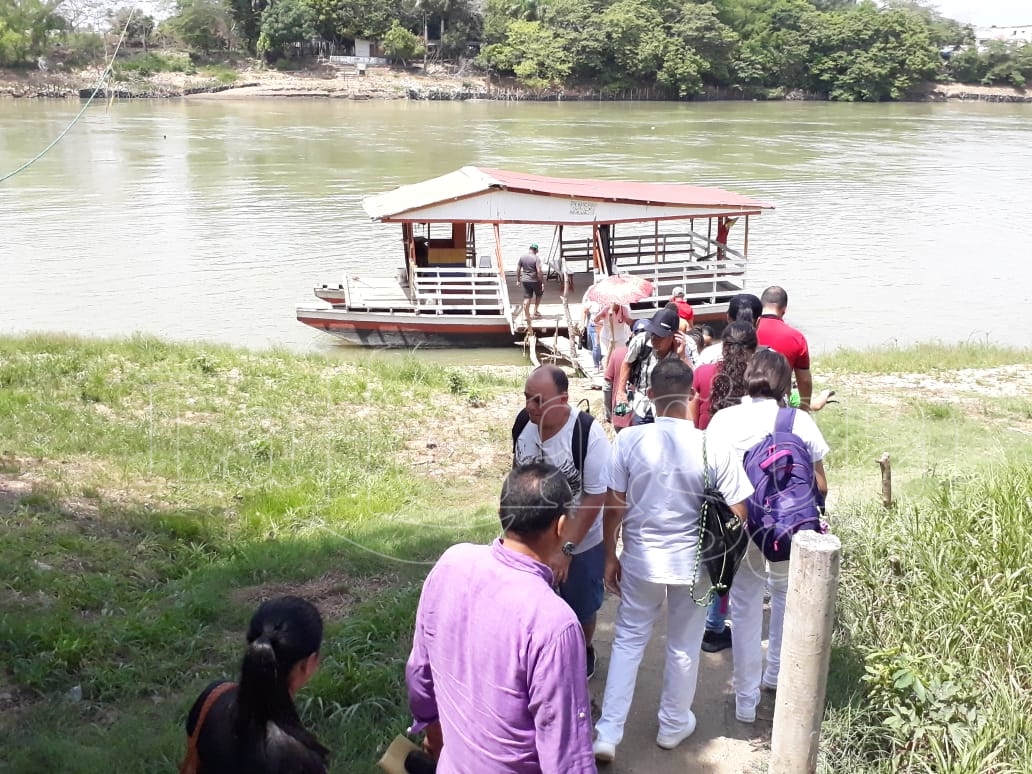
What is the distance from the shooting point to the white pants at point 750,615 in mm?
3898

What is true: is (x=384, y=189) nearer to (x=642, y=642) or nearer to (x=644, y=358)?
(x=644, y=358)

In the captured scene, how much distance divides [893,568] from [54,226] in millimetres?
23825

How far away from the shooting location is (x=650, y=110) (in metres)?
61.0

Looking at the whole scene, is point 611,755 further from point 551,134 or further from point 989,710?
point 551,134

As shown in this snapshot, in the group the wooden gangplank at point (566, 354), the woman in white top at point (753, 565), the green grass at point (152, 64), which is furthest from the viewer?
the green grass at point (152, 64)

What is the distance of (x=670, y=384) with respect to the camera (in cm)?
357

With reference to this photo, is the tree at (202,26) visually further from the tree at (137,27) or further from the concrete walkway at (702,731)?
the concrete walkway at (702,731)

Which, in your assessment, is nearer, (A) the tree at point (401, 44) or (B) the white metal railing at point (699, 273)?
(B) the white metal railing at point (699, 273)

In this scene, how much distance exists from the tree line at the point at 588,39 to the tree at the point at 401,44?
97 mm

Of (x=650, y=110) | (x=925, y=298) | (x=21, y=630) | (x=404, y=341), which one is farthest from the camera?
(x=650, y=110)

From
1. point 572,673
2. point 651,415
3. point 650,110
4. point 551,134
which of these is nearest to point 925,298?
point 651,415

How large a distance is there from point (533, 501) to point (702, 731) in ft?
6.33

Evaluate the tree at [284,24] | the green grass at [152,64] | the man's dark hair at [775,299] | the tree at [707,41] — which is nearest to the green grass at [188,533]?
the man's dark hair at [775,299]

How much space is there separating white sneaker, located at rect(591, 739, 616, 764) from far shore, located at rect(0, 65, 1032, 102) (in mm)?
62652
